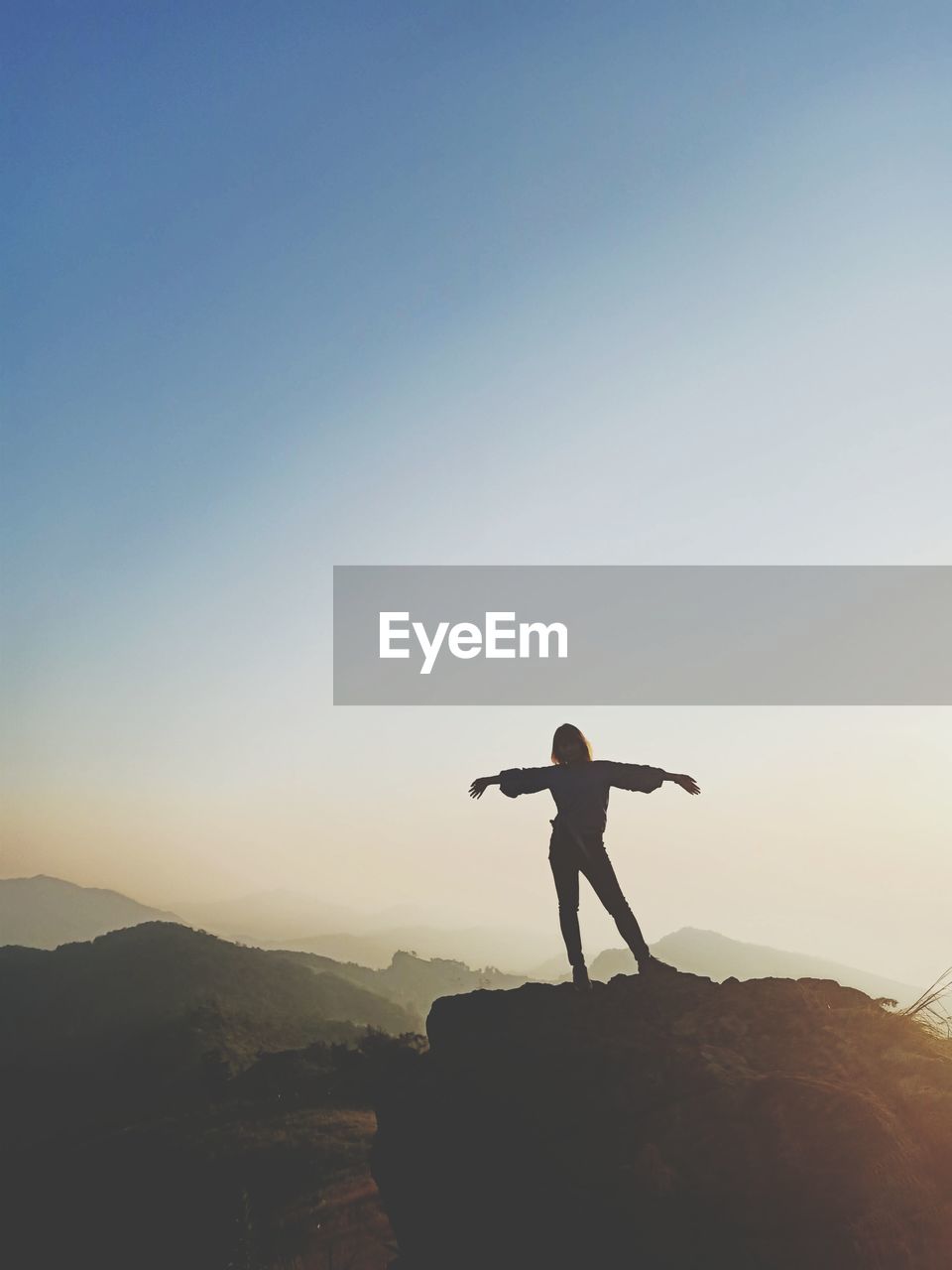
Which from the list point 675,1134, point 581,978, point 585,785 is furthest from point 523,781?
point 675,1134

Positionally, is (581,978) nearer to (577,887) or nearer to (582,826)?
(577,887)

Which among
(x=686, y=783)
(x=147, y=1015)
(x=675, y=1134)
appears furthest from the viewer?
(x=147, y=1015)

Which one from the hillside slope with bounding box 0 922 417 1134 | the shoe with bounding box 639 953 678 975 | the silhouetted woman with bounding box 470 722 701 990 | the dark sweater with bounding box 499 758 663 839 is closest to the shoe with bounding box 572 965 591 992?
the silhouetted woman with bounding box 470 722 701 990

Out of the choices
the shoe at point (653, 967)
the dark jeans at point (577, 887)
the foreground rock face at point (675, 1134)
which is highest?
the dark jeans at point (577, 887)

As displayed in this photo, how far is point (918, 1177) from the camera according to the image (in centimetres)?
551

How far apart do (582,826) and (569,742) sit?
0.92m

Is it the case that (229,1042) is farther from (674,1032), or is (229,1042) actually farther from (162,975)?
(674,1032)

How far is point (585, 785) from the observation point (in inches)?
357

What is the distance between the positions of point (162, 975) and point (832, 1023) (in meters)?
141

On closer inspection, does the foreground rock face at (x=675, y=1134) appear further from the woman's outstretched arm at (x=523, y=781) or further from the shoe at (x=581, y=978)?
the woman's outstretched arm at (x=523, y=781)

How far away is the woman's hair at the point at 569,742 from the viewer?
9.26 meters

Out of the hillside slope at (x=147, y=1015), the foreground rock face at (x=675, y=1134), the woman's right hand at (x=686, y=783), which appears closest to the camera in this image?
the foreground rock face at (x=675, y=1134)

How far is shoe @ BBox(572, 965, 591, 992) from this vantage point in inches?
350

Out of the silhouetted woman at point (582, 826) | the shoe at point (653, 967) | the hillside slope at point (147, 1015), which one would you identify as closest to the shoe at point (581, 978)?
the silhouetted woman at point (582, 826)
